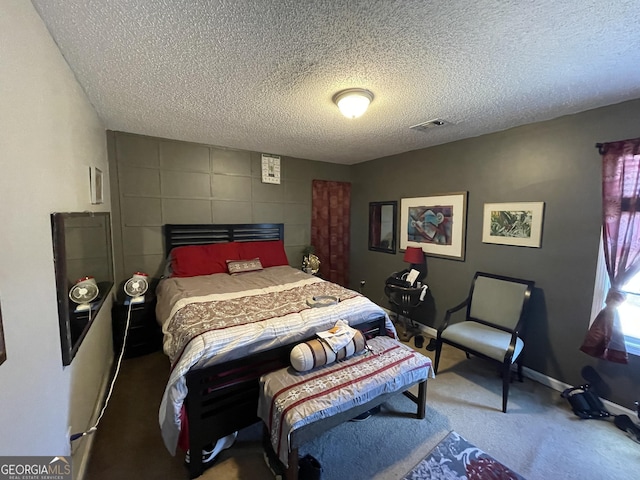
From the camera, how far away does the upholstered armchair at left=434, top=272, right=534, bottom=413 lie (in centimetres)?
217

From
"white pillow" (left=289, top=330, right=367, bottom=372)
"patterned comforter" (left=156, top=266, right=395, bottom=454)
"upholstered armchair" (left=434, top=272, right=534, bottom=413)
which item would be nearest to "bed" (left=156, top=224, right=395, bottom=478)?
"patterned comforter" (left=156, top=266, right=395, bottom=454)

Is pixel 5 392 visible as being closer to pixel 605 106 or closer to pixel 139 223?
pixel 139 223

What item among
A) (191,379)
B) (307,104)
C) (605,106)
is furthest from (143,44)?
(605,106)

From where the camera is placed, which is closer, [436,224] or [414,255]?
[436,224]

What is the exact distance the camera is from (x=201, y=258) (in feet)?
10.3

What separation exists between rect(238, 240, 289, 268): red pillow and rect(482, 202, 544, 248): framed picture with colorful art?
2.51m

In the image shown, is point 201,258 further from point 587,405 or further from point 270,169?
point 587,405

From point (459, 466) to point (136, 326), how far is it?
9.97 feet

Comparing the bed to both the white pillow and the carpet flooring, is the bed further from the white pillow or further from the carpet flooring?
the carpet flooring

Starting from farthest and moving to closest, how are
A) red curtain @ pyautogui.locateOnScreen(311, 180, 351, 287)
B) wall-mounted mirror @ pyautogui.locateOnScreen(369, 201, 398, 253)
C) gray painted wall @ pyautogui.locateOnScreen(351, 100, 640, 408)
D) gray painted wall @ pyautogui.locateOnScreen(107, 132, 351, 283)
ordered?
red curtain @ pyautogui.locateOnScreen(311, 180, 351, 287) < wall-mounted mirror @ pyautogui.locateOnScreen(369, 201, 398, 253) < gray painted wall @ pyautogui.locateOnScreen(107, 132, 351, 283) < gray painted wall @ pyautogui.locateOnScreen(351, 100, 640, 408)

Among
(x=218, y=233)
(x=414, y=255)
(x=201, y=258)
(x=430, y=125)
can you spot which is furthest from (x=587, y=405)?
(x=218, y=233)

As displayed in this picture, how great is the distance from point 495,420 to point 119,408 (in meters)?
2.87

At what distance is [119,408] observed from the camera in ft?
6.65

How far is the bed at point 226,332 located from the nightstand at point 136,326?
0.64 ft
